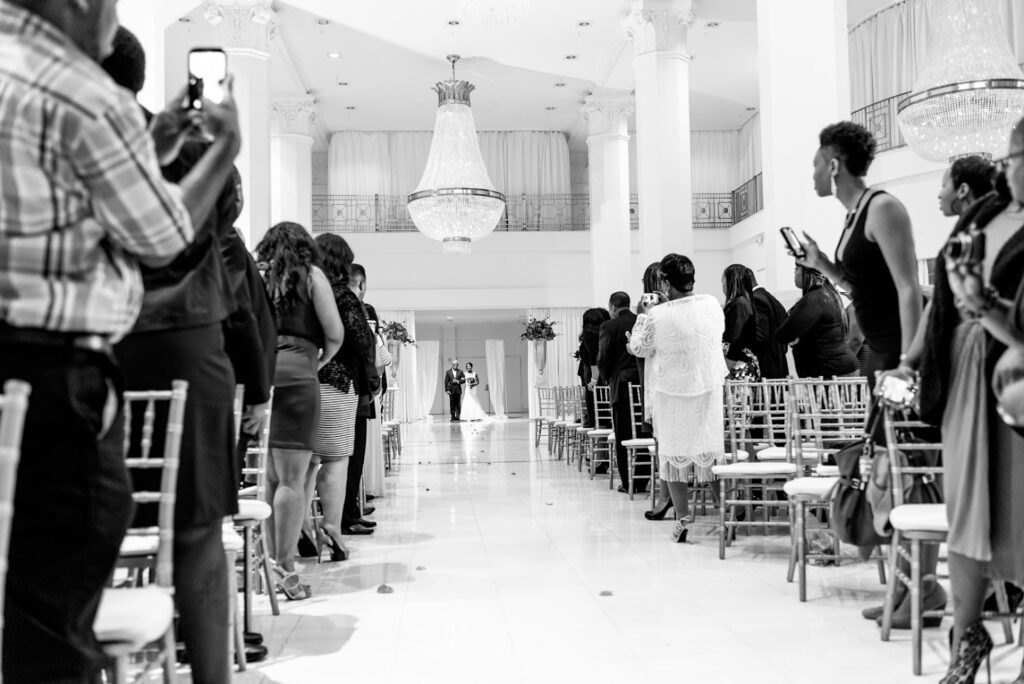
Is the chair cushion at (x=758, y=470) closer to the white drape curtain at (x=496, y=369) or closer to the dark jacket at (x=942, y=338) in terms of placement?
the dark jacket at (x=942, y=338)

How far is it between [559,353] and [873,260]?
758 inches

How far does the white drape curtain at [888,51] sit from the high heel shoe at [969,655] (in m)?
13.1

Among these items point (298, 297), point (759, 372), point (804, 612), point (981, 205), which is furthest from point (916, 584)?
point (759, 372)

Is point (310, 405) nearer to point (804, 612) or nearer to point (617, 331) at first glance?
point (804, 612)

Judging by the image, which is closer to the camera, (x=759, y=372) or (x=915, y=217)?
(x=759, y=372)

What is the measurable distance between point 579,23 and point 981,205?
12.5 meters

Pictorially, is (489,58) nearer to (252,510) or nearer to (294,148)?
(294,148)

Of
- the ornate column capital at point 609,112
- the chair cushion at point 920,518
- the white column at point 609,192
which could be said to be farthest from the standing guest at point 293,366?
the ornate column capital at point 609,112

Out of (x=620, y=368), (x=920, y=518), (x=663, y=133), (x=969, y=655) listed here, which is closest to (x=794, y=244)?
(x=920, y=518)

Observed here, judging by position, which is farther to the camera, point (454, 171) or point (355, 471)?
point (454, 171)

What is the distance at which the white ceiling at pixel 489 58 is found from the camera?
13883 millimetres

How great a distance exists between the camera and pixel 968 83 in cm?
877

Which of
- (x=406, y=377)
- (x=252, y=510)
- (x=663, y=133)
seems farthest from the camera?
(x=406, y=377)

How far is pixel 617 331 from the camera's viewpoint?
8.09m
